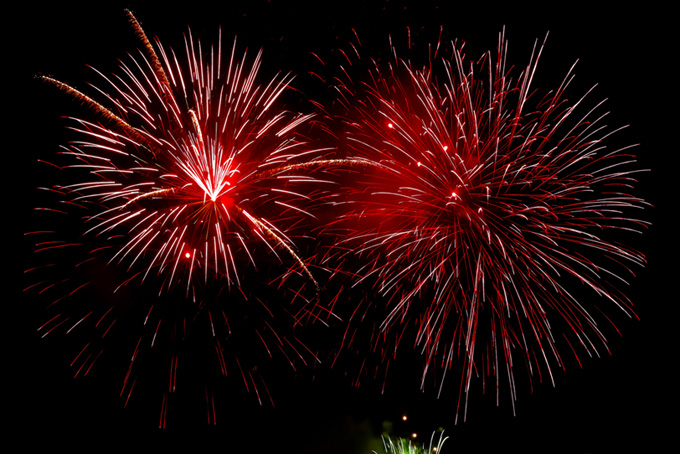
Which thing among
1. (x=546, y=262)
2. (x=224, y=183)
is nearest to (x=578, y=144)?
(x=546, y=262)

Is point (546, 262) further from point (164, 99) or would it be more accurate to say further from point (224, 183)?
point (164, 99)

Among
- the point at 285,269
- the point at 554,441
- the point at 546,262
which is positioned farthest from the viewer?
the point at 554,441

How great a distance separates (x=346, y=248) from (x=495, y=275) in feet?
8.51

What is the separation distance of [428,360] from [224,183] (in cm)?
470

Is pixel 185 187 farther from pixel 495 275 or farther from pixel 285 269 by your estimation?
pixel 495 275

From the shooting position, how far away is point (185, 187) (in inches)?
294

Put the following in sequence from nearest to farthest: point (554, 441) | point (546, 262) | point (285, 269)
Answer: point (546, 262) → point (285, 269) → point (554, 441)

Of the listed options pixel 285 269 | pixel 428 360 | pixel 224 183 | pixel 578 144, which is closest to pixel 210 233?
pixel 224 183

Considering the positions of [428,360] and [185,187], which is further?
[428,360]

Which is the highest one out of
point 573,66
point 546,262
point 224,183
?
point 573,66

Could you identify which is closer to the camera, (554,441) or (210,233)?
(210,233)

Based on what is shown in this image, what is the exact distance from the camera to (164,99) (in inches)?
298

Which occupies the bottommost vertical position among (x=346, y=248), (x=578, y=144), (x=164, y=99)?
(x=346, y=248)

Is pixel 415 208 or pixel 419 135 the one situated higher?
pixel 419 135
